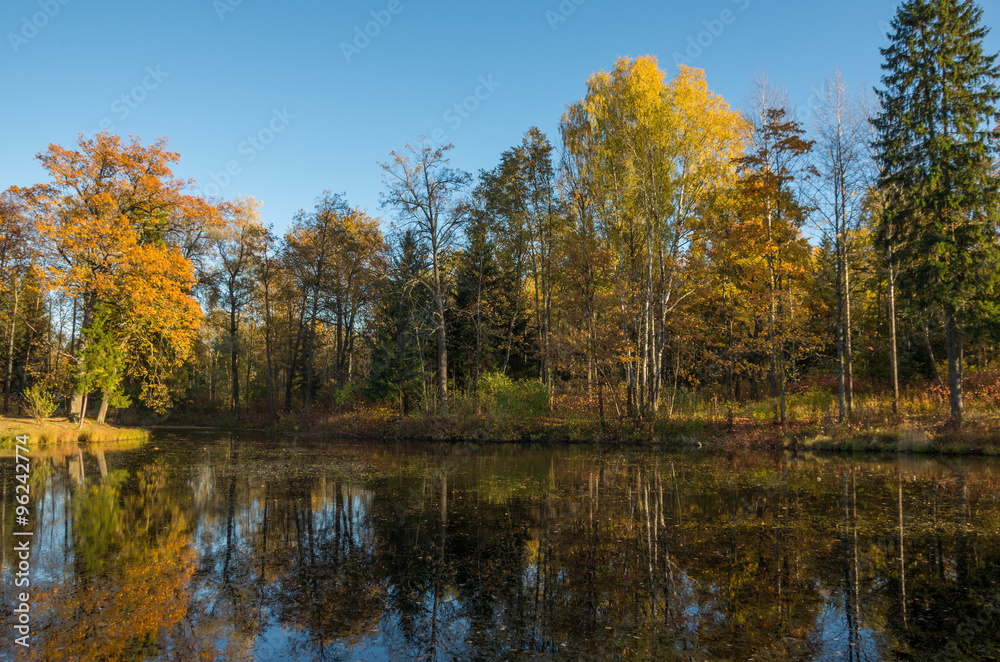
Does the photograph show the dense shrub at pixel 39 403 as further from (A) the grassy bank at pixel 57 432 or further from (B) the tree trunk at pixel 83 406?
(B) the tree trunk at pixel 83 406

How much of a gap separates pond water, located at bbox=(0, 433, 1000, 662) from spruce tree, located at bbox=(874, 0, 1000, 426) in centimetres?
844

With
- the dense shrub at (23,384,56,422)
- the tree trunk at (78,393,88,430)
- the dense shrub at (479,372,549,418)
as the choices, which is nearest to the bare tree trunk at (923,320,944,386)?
the dense shrub at (479,372,549,418)

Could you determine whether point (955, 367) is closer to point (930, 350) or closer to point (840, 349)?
point (840, 349)

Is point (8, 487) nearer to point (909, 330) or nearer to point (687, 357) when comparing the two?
point (687, 357)

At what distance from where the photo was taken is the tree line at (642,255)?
18.8 metres

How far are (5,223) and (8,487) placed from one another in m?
21.8

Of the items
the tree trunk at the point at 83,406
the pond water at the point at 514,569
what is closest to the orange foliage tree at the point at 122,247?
the tree trunk at the point at 83,406

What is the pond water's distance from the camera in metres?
4.32

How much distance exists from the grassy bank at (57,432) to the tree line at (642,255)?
128 centimetres

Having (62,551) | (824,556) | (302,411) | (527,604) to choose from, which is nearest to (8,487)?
(62,551)

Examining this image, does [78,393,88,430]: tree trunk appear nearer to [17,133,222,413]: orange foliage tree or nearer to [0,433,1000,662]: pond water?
[17,133,222,413]: orange foliage tree

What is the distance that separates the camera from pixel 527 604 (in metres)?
5.10

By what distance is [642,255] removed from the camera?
23.8m

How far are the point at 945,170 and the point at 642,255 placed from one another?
10.5 m
